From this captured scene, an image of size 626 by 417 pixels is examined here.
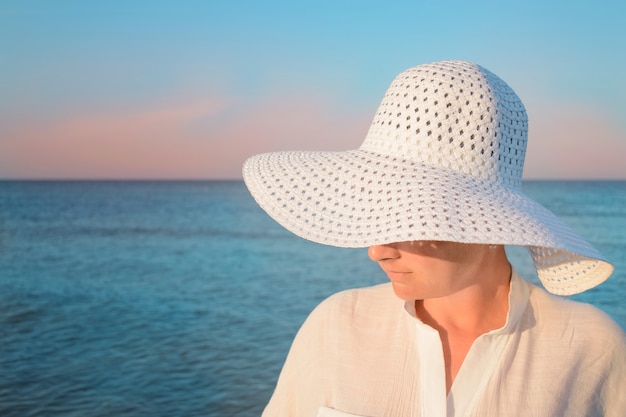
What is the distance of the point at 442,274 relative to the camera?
4.49ft

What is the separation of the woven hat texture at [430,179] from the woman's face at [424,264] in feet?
0.37

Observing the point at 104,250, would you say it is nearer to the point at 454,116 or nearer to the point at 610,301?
the point at 610,301

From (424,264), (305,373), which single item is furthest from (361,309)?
(424,264)

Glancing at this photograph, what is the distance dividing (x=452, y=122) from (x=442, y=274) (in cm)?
30

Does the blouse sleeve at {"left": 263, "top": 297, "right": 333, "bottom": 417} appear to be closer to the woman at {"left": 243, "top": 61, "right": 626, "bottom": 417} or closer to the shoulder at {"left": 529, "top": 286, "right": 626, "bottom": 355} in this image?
the woman at {"left": 243, "top": 61, "right": 626, "bottom": 417}

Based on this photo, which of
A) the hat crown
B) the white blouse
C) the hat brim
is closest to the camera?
the hat brim

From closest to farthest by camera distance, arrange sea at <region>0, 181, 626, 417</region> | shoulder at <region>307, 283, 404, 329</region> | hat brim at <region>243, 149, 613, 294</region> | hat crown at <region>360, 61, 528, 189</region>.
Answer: hat brim at <region>243, 149, 613, 294</region>
hat crown at <region>360, 61, 528, 189</region>
shoulder at <region>307, 283, 404, 329</region>
sea at <region>0, 181, 626, 417</region>

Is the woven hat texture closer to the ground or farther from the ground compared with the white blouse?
farther from the ground

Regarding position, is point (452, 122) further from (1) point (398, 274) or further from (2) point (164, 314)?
(2) point (164, 314)

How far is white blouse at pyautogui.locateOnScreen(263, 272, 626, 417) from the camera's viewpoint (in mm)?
1427

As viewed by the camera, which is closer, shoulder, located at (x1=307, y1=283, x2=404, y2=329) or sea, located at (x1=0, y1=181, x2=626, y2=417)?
shoulder, located at (x1=307, y1=283, x2=404, y2=329)

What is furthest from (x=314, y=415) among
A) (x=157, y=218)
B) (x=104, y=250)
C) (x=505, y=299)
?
(x=157, y=218)

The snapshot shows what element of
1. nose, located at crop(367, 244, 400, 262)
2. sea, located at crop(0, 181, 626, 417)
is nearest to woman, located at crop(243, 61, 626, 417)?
nose, located at crop(367, 244, 400, 262)

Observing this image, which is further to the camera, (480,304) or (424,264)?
(480,304)
